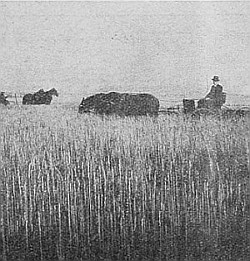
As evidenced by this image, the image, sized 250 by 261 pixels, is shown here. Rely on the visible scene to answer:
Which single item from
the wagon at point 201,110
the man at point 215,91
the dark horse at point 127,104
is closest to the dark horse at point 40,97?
the dark horse at point 127,104

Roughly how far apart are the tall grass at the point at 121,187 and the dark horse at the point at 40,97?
0.02m

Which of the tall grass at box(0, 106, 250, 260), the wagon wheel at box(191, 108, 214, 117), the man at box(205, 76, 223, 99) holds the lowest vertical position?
the tall grass at box(0, 106, 250, 260)

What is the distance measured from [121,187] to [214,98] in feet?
1.06

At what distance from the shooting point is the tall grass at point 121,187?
1046mm

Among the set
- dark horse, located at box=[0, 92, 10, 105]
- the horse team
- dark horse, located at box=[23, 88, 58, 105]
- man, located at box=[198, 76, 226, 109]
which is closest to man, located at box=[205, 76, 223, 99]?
man, located at box=[198, 76, 226, 109]

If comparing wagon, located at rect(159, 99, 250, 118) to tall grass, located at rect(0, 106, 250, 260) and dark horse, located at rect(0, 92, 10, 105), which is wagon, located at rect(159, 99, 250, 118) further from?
dark horse, located at rect(0, 92, 10, 105)

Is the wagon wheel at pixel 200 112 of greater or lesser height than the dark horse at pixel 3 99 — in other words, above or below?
below

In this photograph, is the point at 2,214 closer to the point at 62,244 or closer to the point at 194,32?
the point at 62,244

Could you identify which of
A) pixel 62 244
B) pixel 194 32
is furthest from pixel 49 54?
pixel 62 244

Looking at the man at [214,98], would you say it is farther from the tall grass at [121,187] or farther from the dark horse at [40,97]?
the dark horse at [40,97]

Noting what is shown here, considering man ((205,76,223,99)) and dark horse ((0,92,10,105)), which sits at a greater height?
man ((205,76,223,99))

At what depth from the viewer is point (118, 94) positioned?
106 centimetres

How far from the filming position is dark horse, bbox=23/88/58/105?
104 centimetres

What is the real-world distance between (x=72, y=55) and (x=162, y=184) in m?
0.39
